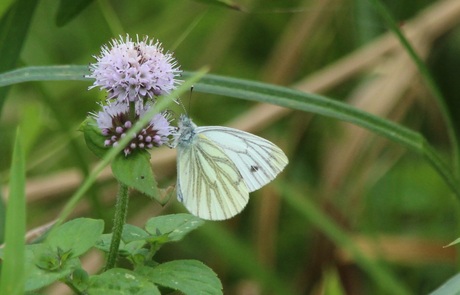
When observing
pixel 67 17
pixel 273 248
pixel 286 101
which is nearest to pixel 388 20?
pixel 286 101

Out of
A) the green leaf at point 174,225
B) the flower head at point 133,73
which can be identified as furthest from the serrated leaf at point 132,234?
the flower head at point 133,73

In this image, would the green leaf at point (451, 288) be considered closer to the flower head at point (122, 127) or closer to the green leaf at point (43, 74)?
the flower head at point (122, 127)

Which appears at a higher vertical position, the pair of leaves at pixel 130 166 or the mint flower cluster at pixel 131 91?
the mint flower cluster at pixel 131 91

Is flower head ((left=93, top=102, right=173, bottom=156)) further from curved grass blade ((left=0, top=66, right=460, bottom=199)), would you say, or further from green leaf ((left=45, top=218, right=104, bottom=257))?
curved grass blade ((left=0, top=66, right=460, bottom=199))

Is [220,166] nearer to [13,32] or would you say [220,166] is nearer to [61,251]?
[61,251]

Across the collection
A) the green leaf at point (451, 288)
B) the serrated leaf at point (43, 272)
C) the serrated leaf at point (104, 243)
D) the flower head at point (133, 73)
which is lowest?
the green leaf at point (451, 288)

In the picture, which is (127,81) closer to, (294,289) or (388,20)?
(388,20)
